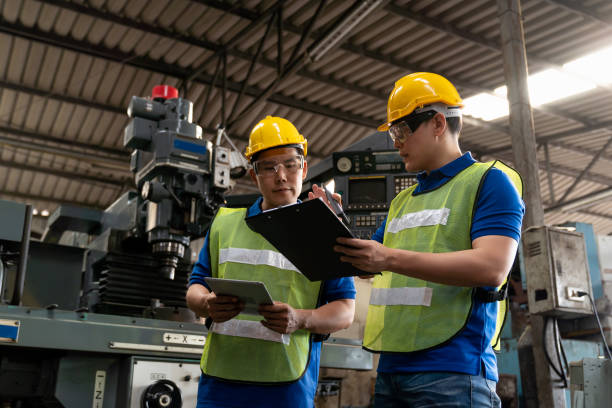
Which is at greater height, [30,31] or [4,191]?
[30,31]

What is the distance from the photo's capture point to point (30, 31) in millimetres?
6375

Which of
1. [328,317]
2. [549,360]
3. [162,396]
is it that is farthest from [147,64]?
[328,317]

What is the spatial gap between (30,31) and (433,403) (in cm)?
642

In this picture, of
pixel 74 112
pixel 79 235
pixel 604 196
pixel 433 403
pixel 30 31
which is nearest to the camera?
pixel 433 403

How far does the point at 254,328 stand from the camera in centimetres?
157

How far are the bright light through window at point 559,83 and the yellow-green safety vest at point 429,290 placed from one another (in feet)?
18.0

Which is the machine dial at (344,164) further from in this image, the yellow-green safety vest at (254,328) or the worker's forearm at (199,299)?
the worker's forearm at (199,299)

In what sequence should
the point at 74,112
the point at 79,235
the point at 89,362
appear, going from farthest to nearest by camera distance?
1. the point at 74,112
2. the point at 79,235
3. the point at 89,362

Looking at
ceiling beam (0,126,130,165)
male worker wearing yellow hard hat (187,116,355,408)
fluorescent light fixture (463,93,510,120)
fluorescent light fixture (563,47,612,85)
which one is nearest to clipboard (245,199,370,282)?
male worker wearing yellow hard hat (187,116,355,408)

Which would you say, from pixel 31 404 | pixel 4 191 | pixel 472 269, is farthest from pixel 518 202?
pixel 4 191

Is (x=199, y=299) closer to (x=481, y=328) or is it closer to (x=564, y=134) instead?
(x=481, y=328)

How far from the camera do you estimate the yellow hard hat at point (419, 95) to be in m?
1.44

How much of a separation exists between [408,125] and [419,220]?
23 centimetres

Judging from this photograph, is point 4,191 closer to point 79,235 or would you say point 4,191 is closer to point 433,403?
point 79,235
